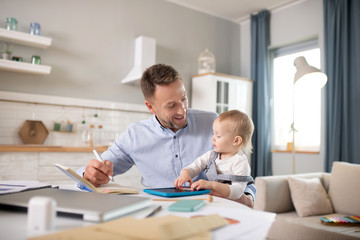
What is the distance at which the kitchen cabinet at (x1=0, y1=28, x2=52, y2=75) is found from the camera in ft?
A: 10.5

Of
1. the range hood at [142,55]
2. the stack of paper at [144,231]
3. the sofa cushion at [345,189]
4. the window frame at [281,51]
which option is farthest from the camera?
the window frame at [281,51]

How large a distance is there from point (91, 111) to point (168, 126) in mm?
2383

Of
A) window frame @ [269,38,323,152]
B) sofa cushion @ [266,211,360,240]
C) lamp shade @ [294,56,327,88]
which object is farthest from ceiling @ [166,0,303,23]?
sofa cushion @ [266,211,360,240]

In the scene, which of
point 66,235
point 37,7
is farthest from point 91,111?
point 66,235

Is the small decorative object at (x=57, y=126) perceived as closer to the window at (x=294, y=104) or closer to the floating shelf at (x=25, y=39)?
the floating shelf at (x=25, y=39)

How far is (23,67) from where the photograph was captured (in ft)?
10.8

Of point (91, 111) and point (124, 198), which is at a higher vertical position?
point (91, 111)

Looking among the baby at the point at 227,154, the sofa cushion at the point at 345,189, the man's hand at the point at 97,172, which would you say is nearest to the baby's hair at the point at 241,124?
the baby at the point at 227,154

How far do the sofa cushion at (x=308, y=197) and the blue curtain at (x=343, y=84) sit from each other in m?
1.16

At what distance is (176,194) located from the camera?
1.10 metres

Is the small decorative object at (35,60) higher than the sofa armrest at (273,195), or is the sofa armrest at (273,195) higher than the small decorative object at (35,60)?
the small decorative object at (35,60)

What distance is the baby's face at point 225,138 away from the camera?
159cm

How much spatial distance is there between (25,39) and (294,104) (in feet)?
11.8

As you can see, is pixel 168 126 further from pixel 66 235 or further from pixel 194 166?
pixel 66 235
